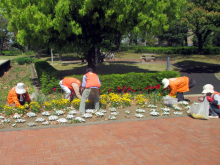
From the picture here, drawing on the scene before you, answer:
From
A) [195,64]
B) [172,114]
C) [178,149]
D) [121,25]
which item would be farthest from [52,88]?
[195,64]

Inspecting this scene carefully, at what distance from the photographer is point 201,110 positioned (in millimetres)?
6168

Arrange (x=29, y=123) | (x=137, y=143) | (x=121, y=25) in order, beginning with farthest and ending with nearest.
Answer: (x=121, y=25)
(x=29, y=123)
(x=137, y=143)

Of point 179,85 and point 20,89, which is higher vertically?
point 20,89

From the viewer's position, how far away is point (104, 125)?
5543 millimetres

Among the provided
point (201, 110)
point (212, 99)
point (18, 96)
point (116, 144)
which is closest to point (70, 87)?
point (18, 96)

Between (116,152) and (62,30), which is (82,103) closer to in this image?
(116,152)

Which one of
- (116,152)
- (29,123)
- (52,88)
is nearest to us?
(116,152)

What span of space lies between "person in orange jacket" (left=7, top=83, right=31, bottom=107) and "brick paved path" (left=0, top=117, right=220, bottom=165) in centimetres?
134

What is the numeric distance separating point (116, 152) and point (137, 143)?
622mm

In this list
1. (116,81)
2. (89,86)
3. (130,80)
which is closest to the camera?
(89,86)

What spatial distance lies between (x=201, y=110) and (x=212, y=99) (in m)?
0.44

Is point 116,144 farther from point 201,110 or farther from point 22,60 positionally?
point 22,60

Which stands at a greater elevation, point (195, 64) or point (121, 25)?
point (121, 25)

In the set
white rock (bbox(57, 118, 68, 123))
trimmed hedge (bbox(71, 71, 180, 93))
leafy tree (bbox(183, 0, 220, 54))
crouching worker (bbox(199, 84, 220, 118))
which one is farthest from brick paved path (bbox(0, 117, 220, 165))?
leafy tree (bbox(183, 0, 220, 54))
